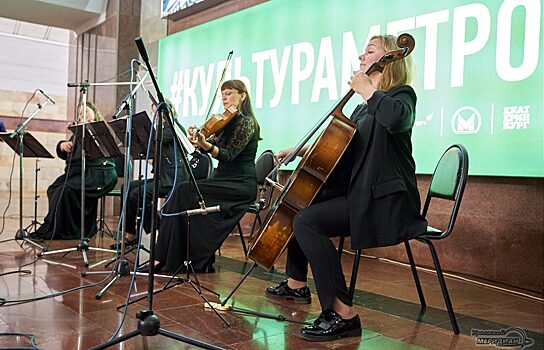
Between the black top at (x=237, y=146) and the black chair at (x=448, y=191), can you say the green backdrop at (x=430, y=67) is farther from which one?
the black top at (x=237, y=146)

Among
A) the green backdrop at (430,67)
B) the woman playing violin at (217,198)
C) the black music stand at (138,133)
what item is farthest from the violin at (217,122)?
the green backdrop at (430,67)

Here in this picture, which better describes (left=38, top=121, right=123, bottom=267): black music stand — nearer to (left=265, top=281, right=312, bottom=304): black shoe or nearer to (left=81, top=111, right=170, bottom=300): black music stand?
(left=81, top=111, right=170, bottom=300): black music stand

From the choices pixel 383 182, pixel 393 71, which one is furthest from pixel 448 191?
pixel 393 71

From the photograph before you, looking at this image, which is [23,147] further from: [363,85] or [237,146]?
[363,85]

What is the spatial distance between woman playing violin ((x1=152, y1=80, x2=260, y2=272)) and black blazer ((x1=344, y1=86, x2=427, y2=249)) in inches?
51.4

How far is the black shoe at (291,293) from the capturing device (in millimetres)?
2773

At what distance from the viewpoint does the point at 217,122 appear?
3406mm

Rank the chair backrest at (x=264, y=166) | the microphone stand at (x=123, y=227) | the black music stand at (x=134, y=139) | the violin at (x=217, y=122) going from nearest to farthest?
the microphone stand at (x=123, y=227) → the black music stand at (x=134, y=139) → the violin at (x=217, y=122) → the chair backrest at (x=264, y=166)

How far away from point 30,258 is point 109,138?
1.01 metres

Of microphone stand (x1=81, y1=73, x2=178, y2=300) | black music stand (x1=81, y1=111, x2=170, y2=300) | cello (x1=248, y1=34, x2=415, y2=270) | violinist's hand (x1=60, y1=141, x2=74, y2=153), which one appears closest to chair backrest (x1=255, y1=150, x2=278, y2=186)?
black music stand (x1=81, y1=111, x2=170, y2=300)

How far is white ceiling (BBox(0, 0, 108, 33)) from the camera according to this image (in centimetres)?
775

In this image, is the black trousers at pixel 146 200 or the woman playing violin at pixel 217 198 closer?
the woman playing violin at pixel 217 198

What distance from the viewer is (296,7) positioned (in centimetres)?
482

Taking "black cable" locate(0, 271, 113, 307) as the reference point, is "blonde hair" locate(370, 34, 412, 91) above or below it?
above
